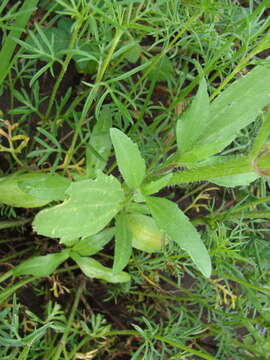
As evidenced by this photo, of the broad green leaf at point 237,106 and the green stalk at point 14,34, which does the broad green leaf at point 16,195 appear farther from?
the broad green leaf at point 237,106

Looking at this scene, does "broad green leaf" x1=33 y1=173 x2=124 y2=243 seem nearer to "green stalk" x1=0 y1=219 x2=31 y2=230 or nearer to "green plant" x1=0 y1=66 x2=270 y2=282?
"green plant" x1=0 y1=66 x2=270 y2=282

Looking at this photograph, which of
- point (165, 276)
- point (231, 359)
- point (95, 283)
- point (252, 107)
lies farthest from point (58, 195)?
point (231, 359)

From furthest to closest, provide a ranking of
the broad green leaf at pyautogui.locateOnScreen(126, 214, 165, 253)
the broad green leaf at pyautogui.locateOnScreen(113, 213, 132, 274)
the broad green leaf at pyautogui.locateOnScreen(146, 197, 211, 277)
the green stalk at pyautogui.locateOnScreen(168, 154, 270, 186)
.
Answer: the broad green leaf at pyautogui.locateOnScreen(126, 214, 165, 253) < the broad green leaf at pyautogui.locateOnScreen(113, 213, 132, 274) < the broad green leaf at pyautogui.locateOnScreen(146, 197, 211, 277) < the green stalk at pyautogui.locateOnScreen(168, 154, 270, 186)

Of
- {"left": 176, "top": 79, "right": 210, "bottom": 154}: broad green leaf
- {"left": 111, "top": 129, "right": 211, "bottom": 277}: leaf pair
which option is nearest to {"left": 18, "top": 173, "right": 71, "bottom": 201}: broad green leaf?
{"left": 111, "top": 129, "right": 211, "bottom": 277}: leaf pair

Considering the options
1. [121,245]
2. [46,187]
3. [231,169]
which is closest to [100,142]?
[46,187]

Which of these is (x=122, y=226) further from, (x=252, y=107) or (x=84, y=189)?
(x=252, y=107)

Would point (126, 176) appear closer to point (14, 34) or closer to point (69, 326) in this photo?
point (14, 34)
